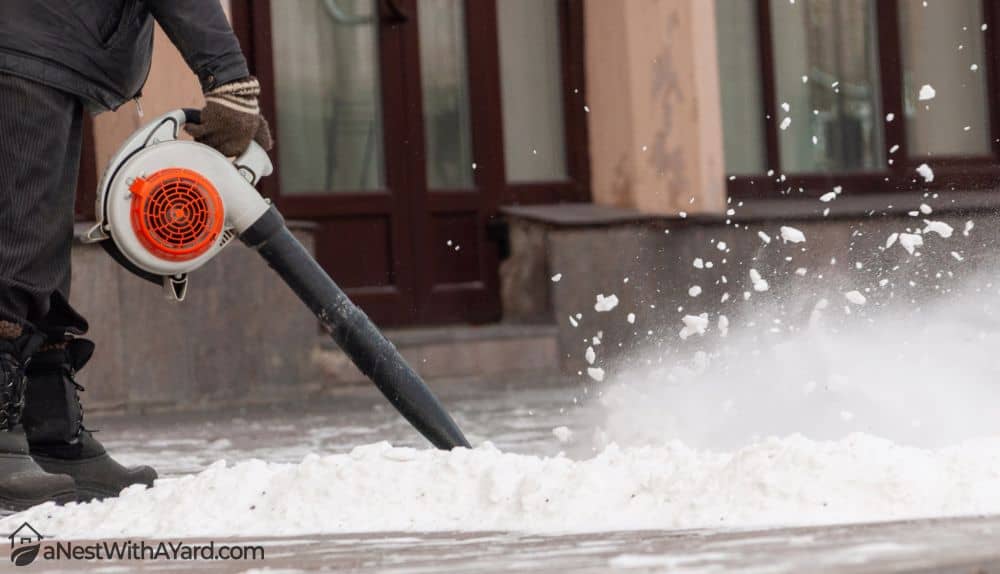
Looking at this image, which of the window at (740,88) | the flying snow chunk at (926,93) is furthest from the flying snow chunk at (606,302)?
the window at (740,88)

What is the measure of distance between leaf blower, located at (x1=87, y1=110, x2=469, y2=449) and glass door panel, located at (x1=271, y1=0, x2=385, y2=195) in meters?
4.92

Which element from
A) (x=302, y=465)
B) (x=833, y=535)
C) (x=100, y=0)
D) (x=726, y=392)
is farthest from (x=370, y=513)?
(x=726, y=392)

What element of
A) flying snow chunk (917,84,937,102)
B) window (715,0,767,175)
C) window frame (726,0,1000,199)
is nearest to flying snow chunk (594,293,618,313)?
flying snow chunk (917,84,937,102)

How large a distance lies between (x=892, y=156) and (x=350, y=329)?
702cm

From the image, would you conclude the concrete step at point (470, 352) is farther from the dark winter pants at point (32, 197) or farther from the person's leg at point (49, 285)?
the dark winter pants at point (32, 197)

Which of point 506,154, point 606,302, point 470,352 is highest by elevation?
point 506,154

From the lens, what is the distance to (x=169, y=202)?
3.93 m

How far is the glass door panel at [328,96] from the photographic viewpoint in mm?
8953

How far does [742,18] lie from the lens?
1011 cm

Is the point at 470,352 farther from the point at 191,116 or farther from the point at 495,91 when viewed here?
the point at 191,116

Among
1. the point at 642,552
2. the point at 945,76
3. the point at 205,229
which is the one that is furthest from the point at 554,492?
the point at 945,76

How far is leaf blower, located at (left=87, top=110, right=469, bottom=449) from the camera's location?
393 cm

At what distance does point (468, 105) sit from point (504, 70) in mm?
302

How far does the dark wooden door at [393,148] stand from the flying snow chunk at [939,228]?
222cm
